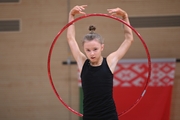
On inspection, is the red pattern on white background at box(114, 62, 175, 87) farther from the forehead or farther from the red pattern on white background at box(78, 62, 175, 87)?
the forehead

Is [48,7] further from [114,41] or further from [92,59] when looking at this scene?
[92,59]

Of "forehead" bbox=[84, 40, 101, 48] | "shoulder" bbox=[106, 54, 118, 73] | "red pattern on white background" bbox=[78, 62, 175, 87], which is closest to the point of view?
"forehead" bbox=[84, 40, 101, 48]

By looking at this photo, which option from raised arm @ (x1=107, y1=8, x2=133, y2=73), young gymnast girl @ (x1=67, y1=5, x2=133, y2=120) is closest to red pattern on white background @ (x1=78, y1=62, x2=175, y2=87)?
raised arm @ (x1=107, y1=8, x2=133, y2=73)

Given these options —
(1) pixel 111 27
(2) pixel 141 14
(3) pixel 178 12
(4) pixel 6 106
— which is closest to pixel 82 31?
(1) pixel 111 27

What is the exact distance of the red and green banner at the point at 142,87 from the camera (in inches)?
142

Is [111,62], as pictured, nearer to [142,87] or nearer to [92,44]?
[92,44]

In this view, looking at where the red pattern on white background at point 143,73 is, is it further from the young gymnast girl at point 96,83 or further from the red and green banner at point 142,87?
the young gymnast girl at point 96,83

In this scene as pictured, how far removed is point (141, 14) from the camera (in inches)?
148

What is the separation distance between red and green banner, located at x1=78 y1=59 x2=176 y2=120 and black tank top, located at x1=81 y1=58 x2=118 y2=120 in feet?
5.41

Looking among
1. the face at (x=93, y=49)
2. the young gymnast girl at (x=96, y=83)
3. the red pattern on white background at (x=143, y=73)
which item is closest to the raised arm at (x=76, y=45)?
the young gymnast girl at (x=96, y=83)

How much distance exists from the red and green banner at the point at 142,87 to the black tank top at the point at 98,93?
1648 millimetres

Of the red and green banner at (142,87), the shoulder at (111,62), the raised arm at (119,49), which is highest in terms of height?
the raised arm at (119,49)

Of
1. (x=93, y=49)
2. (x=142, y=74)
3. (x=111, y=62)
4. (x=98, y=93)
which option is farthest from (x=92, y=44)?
(x=142, y=74)

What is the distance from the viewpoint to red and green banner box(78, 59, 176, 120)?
3617 mm
